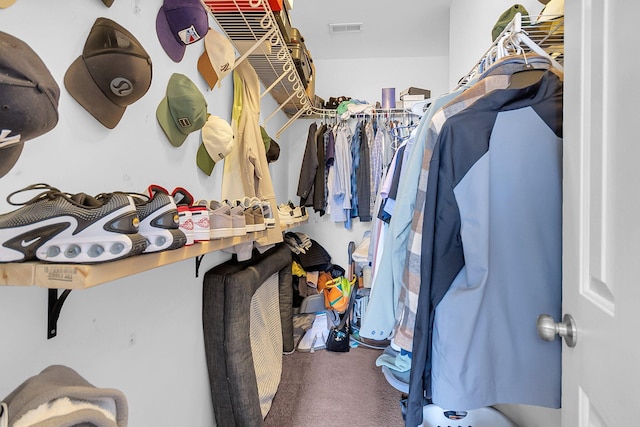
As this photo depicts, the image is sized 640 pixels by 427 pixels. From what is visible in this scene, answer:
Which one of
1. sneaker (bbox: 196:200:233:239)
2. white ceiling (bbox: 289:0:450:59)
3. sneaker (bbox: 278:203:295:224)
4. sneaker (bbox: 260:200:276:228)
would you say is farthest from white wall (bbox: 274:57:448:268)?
sneaker (bbox: 196:200:233:239)

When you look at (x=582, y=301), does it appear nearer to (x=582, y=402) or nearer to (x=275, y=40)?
(x=582, y=402)

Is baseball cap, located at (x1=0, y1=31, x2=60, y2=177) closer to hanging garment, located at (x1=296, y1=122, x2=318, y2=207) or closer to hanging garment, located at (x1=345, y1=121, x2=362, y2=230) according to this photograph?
hanging garment, located at (x1=296, y1=122, x2=318, y2=207)

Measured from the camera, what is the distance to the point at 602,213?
1.90 ft

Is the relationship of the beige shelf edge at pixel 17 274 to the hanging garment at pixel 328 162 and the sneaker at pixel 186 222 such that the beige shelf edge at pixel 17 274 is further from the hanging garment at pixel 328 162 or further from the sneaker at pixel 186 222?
the hanging garment at pixel 328 162

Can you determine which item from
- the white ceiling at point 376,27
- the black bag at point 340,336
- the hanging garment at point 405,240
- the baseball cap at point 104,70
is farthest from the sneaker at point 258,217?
the white ceiling at point 376,27

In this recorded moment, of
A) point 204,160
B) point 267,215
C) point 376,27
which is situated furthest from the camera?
point 376,27

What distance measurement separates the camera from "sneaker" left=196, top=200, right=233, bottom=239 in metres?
1.06

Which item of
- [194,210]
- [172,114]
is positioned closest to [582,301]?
[194,210]

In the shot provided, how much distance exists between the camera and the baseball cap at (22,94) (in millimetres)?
485

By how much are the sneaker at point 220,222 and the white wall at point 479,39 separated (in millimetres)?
1114

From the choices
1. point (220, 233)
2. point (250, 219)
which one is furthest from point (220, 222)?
point (250, 219)

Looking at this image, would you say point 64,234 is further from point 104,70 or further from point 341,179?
point 341,179

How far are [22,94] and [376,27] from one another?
9.58 ft

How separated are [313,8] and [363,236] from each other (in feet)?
6.53
